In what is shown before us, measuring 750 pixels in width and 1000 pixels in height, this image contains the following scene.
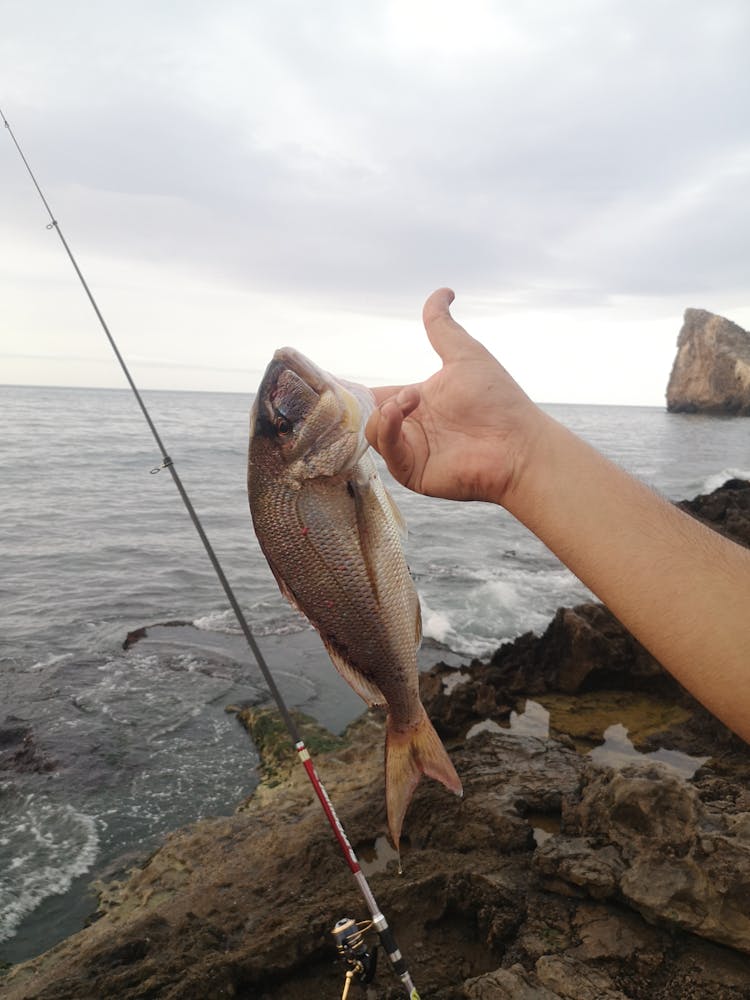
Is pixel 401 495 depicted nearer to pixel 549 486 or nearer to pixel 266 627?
pixel 266 627

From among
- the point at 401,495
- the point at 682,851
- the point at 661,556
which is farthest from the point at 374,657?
the point at 401,495

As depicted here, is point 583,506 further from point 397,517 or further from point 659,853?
point 659,853

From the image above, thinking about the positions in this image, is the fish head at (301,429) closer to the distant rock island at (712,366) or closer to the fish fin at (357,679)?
the fish fin at (357,679)

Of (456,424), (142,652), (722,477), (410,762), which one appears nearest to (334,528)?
(456,424)

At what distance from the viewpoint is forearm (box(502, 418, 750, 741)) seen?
1440 millimetres

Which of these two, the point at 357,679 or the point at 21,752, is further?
the point at 21,752

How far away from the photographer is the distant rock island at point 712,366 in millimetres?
75688

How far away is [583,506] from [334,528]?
841 millimetres

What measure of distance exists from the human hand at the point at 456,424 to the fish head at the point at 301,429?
0.44 ft

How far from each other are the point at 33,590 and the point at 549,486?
12576mm

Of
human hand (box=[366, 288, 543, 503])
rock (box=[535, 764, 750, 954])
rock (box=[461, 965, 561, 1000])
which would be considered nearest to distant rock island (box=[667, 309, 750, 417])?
rock (box=[535, 764, 750, 954])

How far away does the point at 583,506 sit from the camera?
5.61ft

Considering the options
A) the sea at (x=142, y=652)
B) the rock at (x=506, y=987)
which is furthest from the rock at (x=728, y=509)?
the rock at (x=506, y=987)

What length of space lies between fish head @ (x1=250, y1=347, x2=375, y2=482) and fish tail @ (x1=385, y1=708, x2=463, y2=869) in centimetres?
97
